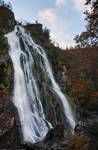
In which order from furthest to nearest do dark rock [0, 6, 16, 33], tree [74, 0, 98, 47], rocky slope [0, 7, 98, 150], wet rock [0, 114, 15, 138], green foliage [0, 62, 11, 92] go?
1. dark rock [0, 6, 16, 33]
2. green foliage [0, 62, 11, 92]
3. wet rock [0, 114, 15, 138]
4. rocky slope [0, 7, 98, 150]
5. tree [74, 0, 98, 47]

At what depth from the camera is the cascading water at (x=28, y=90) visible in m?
30.7

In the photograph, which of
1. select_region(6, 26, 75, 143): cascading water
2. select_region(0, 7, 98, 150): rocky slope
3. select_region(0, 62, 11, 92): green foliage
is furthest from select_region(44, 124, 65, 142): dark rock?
select_region(0, 62, 11, 92): green foliage

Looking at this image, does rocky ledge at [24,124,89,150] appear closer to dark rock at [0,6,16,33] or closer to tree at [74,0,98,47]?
tree at [74,0,98,47]

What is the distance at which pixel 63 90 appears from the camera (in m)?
41.4

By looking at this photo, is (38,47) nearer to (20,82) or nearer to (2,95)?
(20,82)

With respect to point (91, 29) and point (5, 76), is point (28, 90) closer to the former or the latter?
point (5, 76)

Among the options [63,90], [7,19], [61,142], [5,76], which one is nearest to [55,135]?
[61,142]

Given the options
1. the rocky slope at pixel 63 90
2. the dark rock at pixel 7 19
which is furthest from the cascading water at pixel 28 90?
the dark rock at pixel 7 19

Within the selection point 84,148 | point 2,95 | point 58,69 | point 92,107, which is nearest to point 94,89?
point 92,107

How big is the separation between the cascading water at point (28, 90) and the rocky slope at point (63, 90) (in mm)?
735

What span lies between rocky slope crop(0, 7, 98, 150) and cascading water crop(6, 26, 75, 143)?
73cm

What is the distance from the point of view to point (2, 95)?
99.2 feet

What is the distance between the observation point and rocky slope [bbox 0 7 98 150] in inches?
812

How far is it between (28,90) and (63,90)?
799cm
